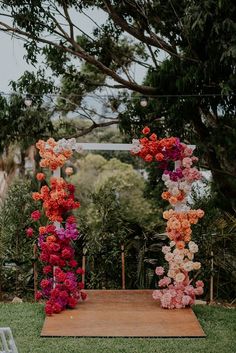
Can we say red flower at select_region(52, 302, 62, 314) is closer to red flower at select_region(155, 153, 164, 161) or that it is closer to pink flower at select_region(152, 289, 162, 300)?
pink flower at select_region(152, 289, 162, 300)

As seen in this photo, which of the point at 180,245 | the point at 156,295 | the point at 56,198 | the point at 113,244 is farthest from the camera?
the point at 113,244

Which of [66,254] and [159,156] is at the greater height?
[159,156]

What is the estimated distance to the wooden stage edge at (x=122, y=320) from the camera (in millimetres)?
6324

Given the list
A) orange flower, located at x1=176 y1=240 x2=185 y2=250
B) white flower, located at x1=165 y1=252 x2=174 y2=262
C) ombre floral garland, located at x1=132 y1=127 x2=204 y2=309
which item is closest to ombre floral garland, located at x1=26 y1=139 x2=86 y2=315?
ombre floral garland, located at x1=132 y1=127 x2=204 y2=309

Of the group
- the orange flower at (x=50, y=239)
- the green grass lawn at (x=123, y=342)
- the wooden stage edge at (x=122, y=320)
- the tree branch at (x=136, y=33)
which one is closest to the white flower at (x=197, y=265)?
the wooden stage edge at (x=122, y=320)

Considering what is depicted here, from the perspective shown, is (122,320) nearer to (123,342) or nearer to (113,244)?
(123,342)

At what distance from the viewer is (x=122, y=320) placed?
6801 millimetres

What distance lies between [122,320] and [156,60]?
5483 millimetres

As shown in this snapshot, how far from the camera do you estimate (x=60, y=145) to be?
7.26 m

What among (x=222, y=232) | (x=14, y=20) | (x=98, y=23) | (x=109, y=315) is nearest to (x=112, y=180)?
(x=98, y=23)

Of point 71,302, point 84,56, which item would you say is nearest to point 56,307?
point 71,302

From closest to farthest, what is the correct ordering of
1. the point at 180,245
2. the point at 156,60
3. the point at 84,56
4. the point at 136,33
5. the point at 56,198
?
the point at 56,198 < the point at 180,245 < the point at 136,33 < the point at 84,56 < the point at 156,60

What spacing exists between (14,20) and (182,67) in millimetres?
2673

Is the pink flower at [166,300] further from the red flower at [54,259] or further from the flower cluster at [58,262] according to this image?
the red flower at [54,259]
